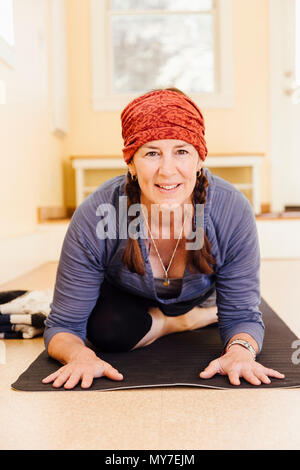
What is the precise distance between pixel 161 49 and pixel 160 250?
3.18 meters

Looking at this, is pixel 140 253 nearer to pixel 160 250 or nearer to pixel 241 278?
pixel 160 250

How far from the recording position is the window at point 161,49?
12.8ft

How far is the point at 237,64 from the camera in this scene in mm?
3934

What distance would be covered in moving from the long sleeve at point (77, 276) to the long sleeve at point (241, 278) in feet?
0.96

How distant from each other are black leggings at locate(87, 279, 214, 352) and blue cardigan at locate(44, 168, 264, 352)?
3.0 inches

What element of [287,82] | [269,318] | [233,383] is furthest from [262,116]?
[233,383]

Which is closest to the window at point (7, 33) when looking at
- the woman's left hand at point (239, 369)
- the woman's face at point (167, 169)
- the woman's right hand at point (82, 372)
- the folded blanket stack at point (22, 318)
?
the folded blanket stack at point (22, 318)

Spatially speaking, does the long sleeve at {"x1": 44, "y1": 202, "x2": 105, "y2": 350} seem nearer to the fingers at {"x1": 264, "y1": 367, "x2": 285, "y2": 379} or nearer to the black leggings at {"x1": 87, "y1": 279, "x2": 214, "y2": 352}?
the black leggings at {"x1": 87, "y1": 279, "x2": 214, "y2": 352}

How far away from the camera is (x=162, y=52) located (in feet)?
13.1

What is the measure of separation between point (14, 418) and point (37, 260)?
2.06 m

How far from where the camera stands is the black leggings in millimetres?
1219

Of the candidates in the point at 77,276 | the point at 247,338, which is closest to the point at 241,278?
the point at 247,338
